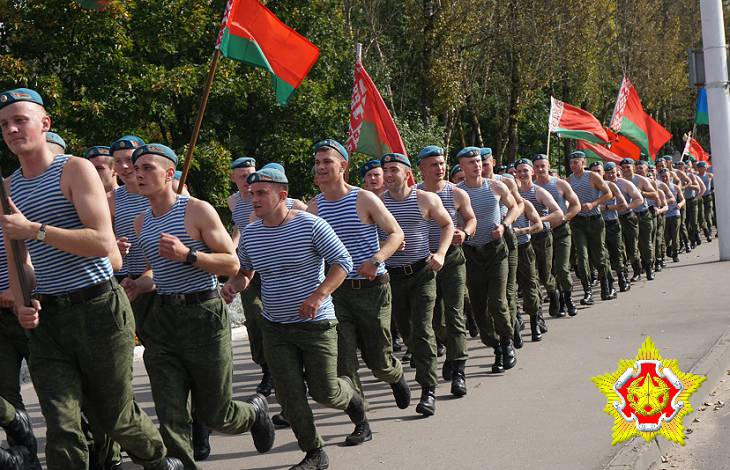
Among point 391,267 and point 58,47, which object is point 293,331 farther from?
point 58,47

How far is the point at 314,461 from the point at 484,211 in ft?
13.6

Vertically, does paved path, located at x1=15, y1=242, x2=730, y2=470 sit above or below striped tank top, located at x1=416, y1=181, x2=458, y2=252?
below

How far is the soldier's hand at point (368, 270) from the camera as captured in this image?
22.4 ft

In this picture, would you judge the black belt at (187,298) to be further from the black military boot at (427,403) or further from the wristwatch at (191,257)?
the black military boot at (427,403)

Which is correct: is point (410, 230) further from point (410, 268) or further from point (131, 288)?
point (131, 288)

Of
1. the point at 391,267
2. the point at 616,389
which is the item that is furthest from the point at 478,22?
the point at 616,389

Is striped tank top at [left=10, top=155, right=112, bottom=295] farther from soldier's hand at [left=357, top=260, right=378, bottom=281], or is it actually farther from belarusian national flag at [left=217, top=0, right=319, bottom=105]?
belarusian national flag at [left=217, top=0, right=319, bottom=105]

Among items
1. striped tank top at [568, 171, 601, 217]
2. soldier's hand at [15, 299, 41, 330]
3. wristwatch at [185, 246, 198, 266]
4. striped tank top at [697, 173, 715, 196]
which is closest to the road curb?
wristwatch at [185, 246, 198, 266]

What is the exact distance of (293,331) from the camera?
20.1 feet

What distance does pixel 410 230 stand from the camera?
819cm

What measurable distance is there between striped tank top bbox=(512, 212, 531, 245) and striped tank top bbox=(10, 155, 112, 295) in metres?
6.84

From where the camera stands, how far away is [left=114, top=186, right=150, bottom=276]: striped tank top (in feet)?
23.4

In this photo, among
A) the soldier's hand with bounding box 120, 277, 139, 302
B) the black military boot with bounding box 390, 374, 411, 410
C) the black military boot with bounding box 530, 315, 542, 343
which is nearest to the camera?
the soldier's hand with bounding box 120, 277, 139, 302

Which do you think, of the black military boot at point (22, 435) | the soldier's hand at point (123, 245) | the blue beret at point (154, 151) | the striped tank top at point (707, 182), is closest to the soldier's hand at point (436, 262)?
the soldier's hand at point (123, 245)
